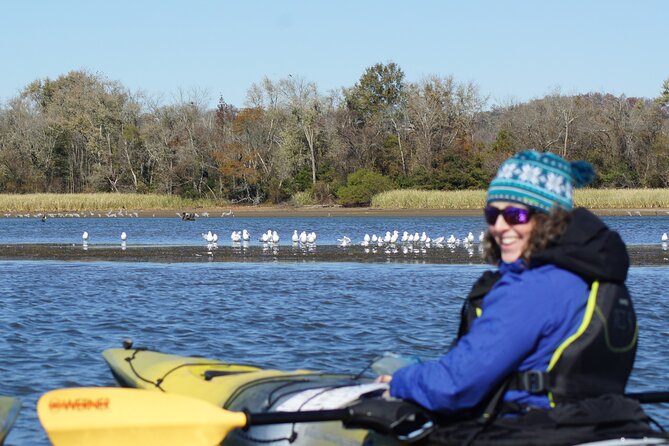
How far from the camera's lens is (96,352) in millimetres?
11227

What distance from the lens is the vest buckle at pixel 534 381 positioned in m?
3.97

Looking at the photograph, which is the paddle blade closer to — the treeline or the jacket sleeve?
the jacket sleeve

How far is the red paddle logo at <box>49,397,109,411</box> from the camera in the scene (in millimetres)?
5219

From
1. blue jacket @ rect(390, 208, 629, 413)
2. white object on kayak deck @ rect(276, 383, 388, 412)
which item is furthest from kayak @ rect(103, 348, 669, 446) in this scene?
blue jacket @ rect(390, 208, 629, 413)

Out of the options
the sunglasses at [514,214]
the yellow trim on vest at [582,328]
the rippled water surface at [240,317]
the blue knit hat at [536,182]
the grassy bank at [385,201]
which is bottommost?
the rippled water surface at [240,317]

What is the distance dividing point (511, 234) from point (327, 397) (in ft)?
4.96

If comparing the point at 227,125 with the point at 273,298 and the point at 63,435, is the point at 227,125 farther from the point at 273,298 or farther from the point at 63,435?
the point at 63,435

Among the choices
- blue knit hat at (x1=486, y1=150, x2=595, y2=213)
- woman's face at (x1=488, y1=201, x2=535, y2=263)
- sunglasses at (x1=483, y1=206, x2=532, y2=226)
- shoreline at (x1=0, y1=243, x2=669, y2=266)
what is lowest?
shoreline at (x1=0, y1=243, x2=669, y2=266)

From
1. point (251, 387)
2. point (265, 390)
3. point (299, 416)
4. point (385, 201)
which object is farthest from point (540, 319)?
point (385, 201)

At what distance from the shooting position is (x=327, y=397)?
5176mm

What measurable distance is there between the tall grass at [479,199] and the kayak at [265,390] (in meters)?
47.0

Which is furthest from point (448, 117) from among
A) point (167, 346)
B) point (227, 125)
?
point (167, 346)

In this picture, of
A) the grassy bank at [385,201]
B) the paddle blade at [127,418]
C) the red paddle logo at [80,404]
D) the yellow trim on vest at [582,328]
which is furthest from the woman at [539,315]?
the grassy bank at [385,201]

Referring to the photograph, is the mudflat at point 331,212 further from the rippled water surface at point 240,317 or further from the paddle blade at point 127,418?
the paddle blade at point 127,418
